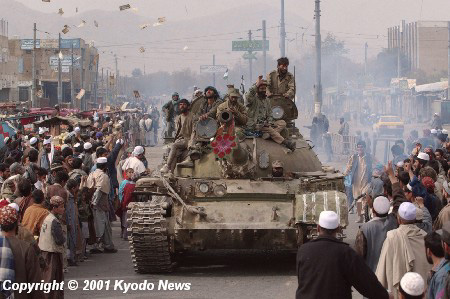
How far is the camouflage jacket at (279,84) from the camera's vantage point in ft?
62.8

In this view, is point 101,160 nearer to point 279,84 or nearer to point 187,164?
point 187,164

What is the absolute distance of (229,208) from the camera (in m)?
16.2

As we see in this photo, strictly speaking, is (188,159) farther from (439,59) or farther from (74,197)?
(439,59)

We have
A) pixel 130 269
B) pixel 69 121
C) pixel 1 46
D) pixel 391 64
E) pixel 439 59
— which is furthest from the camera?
pixel 439 59

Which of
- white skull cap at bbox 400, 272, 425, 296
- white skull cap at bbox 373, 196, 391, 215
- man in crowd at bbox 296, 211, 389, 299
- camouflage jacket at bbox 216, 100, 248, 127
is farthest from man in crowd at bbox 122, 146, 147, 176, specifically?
white skull cap at bbox 400, 272, 425, 296

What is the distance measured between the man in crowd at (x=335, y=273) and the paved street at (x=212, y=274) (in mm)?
5156

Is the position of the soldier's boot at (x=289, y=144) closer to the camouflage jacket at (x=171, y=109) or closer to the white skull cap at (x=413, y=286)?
the camouflage jacket at (x=171, y=109)

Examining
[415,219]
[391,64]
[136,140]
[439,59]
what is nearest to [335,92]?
[391,64]

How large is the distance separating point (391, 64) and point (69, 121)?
80.7 m

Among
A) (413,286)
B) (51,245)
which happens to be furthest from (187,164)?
(413,286)

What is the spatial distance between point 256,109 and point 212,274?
2983 mm

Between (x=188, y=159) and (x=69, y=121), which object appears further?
(x=69, y=121)

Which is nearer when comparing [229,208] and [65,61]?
[229,208]

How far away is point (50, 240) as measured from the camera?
43.0 ft
